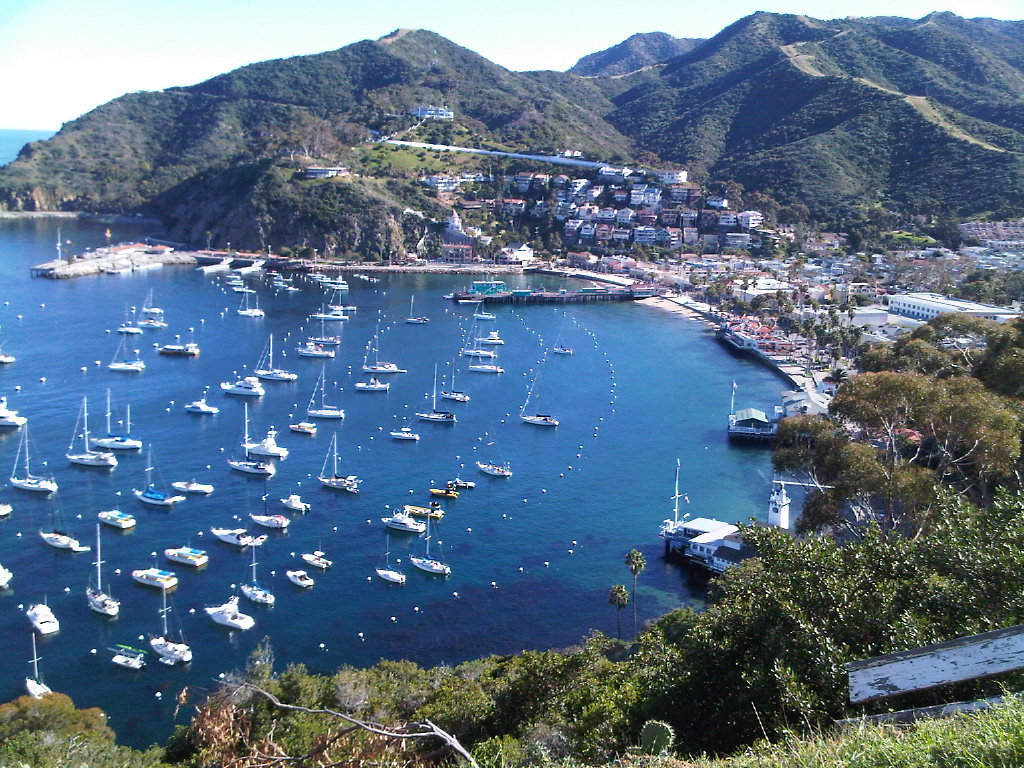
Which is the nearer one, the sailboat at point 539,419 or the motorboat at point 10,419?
the motorboat at point 10,419

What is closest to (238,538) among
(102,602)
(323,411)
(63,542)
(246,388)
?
(102,602)

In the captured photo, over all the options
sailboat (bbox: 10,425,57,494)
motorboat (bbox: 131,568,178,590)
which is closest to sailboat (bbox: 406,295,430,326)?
sailboat (bbox: 10,425,57,494)

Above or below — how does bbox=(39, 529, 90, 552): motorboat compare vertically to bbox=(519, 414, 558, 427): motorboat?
below

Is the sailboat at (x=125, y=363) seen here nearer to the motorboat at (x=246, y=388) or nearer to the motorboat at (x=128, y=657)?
the motorboat at (x=246, y=388)

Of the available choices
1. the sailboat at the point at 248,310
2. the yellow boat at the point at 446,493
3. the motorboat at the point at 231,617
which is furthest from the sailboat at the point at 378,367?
the motorboat at the point at 231,617

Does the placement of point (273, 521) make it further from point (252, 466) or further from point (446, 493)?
point (446, 493)

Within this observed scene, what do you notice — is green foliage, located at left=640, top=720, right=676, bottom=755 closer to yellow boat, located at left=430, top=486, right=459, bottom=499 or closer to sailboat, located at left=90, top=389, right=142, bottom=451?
yellow boat, located at left=430, top=486, right=459, bottom=499
